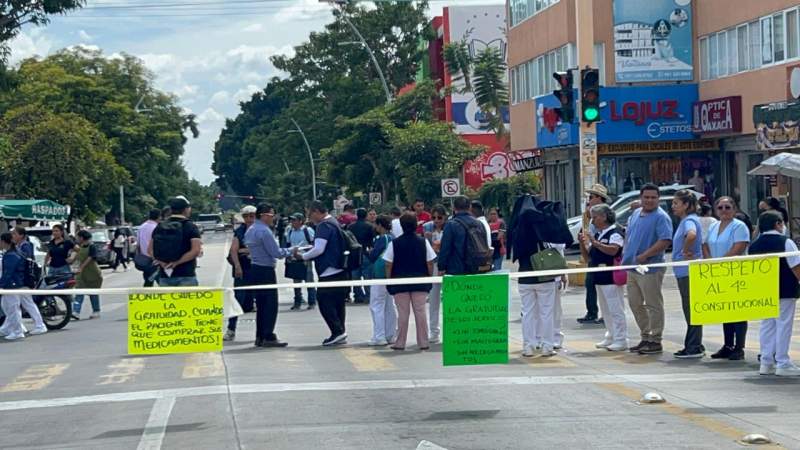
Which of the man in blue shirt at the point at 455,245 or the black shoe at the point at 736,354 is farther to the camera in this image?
the man in blue shirt at the point at 455,245

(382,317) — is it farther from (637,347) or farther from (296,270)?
(296,270)

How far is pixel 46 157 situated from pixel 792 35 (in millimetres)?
31846

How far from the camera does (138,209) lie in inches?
3531

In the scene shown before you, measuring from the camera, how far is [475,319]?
11531 millimetres

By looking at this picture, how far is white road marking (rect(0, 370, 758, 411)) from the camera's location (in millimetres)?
11734

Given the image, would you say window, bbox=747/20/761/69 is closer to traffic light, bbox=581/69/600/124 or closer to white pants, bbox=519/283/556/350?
traffic light, bbox=581/69/600/124

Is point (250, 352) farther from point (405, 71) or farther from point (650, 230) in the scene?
point (405, 71)

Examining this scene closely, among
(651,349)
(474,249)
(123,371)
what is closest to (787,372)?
(651,349)

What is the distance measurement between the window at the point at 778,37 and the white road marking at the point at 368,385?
23.1m

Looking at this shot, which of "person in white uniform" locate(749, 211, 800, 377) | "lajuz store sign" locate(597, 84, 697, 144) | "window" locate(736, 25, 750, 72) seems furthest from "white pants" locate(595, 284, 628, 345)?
"lajuz store sign" locate(597, 84, 697, 144)

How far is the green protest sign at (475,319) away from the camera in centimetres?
1145

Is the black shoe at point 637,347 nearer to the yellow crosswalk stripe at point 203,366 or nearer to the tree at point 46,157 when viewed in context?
the yellow crosswalk stripe at point 203,366

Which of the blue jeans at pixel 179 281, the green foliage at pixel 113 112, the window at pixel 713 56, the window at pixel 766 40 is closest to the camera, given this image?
the blue jeans at pixel 179 281

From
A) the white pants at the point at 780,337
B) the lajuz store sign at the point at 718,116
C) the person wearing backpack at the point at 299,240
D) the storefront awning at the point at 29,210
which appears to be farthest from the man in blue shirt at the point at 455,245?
the storefront awning at the point at 29,210
